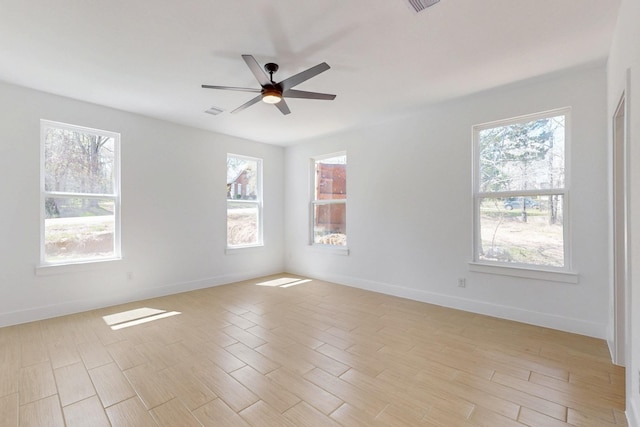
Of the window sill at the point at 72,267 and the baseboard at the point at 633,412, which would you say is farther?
the window sill at the point at 72,267

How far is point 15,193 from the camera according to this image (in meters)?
3.22

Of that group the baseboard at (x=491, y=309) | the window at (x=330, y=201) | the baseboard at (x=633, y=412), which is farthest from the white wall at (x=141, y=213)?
the baseboard at (x=633, y=412)

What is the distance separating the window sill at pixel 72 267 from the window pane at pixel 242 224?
5.83 feet

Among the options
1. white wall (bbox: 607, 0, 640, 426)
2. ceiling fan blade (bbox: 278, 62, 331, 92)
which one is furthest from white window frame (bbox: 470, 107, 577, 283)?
ceiling fan blade (bbox: 278, 62, 331, 92)

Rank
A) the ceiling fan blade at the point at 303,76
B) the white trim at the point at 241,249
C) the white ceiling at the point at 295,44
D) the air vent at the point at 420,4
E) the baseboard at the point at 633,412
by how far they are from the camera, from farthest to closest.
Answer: the white trim at the point at 241,249 → the ceiling fan blade at the point at 303,76 → the white ceiling at the point at 295,44 → the air vent at the point at 420,4 → the baseboard at the point at 633,412

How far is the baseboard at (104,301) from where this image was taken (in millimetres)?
3225

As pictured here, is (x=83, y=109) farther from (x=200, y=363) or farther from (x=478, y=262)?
(x=478, y=262)

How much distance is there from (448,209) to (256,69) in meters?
2.84

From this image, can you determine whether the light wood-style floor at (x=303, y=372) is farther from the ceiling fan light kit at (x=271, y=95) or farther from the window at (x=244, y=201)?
the ceiling fan light kit at (x=271, y=95)

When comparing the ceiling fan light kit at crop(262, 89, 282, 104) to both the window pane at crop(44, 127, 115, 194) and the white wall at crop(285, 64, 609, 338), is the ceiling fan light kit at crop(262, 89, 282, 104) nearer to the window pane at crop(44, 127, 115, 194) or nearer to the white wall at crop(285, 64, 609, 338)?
the white wall at crop(285, 64, 609, 338)

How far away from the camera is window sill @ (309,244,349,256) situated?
5.01 m

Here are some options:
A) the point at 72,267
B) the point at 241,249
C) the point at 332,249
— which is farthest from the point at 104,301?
the point at 332,249

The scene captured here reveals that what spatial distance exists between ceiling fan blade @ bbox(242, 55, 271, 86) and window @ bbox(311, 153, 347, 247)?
108 inches

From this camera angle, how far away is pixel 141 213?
414cm
